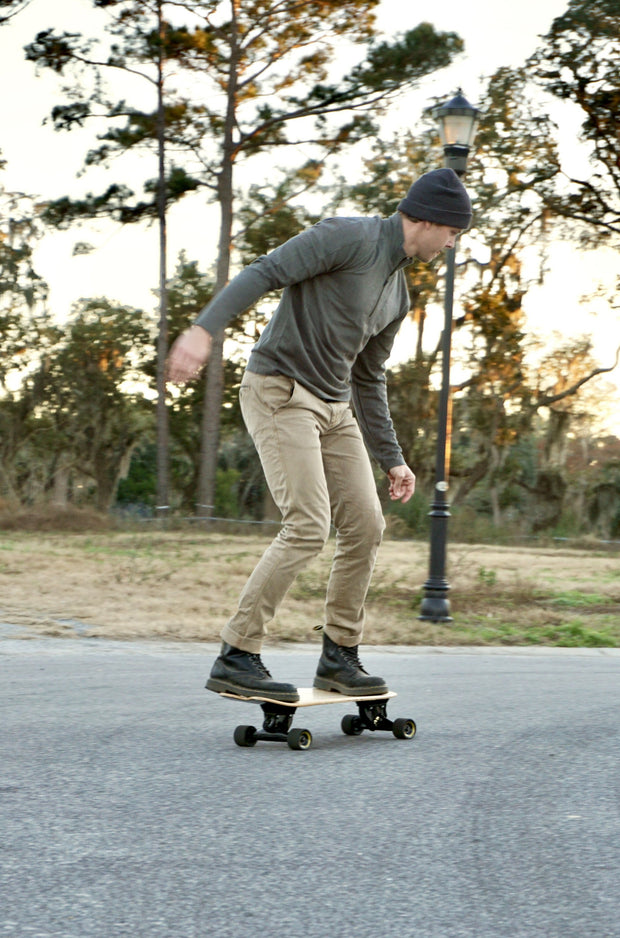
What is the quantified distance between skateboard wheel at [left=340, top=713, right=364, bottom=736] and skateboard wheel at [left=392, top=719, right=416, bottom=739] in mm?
153

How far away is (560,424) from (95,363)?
1470 centimetres

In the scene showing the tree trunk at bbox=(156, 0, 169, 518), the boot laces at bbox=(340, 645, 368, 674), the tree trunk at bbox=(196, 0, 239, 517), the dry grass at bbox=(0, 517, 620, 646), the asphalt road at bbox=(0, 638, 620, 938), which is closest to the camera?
the asphalt road at bbox=(0, 638, 620, 938)

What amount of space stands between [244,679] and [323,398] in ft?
3.38

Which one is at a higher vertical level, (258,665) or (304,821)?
(258,665)

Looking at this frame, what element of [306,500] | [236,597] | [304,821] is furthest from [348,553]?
[236,597]

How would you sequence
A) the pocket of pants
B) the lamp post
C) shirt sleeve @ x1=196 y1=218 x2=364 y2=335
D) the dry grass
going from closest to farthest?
shirt sleeve @ x1=196 y1=218 x2=364 y2=335
the pocket of pants
the dry grass
the lamp post

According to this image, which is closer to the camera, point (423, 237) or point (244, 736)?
point (244, 736)

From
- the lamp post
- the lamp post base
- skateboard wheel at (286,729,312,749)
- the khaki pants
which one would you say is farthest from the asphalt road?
the lamp post

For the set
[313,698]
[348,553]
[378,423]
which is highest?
[378,423]

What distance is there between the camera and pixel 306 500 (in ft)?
13.9

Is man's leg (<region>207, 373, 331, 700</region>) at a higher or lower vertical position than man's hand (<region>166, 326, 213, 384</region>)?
lower

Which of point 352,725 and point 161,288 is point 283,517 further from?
point 161,288

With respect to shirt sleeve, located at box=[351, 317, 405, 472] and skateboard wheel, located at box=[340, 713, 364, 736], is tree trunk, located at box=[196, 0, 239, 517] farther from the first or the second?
skateboard wheel, located at box=[340, 713, 364, 736]

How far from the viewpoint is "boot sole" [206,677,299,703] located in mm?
4160
